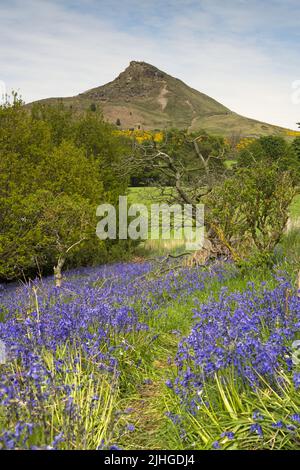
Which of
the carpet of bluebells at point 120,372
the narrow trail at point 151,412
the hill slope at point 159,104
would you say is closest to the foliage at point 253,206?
the carpet of bluebells at point 120,372

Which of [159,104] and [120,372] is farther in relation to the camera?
[159,104]

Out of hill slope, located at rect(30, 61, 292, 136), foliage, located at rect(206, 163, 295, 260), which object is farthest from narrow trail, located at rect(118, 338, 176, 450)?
hill slope, located at rect(30, 61, 292, 136)

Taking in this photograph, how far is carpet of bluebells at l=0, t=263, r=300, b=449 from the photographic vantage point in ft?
10.0

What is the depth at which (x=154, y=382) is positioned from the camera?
4.88 m

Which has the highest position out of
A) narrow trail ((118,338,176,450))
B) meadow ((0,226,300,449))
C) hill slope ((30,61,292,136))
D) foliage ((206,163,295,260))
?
hill slope ((30,61,292,136))

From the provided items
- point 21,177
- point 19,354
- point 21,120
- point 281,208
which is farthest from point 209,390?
point 21,120

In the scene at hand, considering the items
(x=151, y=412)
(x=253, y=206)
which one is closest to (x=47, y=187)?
(x=253, y=206)

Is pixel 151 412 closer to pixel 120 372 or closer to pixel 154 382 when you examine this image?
pixel 120 372

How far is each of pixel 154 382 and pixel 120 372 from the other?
0.55 meters

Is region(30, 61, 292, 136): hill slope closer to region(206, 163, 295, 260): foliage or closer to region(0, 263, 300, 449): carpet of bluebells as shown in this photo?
region(206, 163, 295, 260): foliage

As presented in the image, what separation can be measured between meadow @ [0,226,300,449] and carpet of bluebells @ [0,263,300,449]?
11 millimetres

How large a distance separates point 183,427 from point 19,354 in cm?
174

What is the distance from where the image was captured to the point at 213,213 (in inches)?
358
